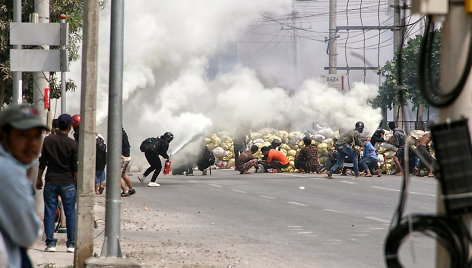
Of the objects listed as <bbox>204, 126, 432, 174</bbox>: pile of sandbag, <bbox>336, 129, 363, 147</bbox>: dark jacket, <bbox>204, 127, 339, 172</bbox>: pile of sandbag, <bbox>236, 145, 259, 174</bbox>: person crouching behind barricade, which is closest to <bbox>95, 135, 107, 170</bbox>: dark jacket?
<bbox>336, 129, 363, 147</bbox>: dark jacket

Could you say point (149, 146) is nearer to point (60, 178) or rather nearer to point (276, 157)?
point (276, 157)

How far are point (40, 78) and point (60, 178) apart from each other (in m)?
2.99

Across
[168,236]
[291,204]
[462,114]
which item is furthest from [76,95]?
[462,114]

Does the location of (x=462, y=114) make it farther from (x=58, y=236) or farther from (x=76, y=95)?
(x=76, y=95)

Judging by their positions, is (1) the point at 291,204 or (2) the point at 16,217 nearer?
(2) the point at 16,217

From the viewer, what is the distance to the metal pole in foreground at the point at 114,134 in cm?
1147

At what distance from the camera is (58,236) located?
48.4ft

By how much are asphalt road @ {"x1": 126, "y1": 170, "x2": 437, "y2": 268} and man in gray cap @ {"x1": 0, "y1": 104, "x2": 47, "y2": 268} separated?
12.7ft

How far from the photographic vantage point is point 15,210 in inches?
185

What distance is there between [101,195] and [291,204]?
451 cm

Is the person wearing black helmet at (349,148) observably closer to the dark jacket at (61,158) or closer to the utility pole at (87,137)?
the dark jacket at (61,158)

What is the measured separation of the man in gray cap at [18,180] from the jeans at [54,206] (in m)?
7.82

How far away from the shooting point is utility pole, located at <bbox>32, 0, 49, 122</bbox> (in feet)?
48.7

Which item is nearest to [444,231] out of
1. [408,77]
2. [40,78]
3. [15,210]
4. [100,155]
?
[15,210]
